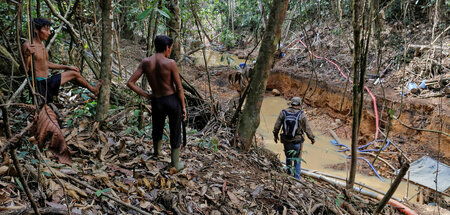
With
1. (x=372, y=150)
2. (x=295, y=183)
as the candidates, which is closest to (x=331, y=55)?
(x=372, y=150)

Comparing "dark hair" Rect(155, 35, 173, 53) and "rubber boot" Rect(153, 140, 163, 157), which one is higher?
"dark hair" Rect(155, 35, 173, 53)

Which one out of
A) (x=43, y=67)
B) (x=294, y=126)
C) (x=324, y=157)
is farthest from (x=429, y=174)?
(x=43, y=67)

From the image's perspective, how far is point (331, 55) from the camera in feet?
40.4

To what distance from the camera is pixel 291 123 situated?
5.32 m

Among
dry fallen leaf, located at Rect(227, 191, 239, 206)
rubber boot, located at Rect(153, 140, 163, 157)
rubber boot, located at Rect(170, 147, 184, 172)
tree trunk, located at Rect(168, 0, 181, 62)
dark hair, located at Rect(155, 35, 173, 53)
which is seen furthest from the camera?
tree trunk, located at Rect(168, 0, 181, 62)

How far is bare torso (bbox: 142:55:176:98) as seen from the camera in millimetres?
3111

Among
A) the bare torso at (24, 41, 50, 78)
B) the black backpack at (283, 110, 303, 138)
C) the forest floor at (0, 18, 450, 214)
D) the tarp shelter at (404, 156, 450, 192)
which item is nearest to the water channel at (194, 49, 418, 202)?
the tarp shelter at (404, 156, 450, 192)

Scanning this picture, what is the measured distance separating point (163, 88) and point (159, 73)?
172 millimetres

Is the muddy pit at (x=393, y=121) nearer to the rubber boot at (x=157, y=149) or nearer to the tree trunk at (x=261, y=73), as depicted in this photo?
the tree trunk at (x=261, y=73)

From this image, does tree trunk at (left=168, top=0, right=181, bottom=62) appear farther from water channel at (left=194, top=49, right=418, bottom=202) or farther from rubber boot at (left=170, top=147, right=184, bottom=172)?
rubber boot at (left=170, top=147, right=184, bottom=172)

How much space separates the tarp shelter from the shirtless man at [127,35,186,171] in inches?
201

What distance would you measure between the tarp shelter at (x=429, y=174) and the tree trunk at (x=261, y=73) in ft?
12.1

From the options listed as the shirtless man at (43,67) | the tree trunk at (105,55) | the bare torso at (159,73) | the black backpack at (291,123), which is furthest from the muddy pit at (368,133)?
the shirtless man at (43,67)

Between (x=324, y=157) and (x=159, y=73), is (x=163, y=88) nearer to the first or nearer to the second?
(x=159, y=73)
